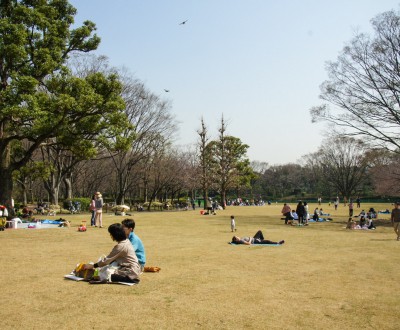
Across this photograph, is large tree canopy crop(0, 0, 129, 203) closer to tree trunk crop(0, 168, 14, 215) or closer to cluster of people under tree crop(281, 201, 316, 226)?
tree trunk crop(0, 168, 14, 215)

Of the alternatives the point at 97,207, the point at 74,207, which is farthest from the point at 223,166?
the point at 97,207

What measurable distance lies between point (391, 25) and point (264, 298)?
21857 millimetres

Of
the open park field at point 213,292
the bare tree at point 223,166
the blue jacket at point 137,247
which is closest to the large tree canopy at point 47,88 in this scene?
the open park field at point 213,292

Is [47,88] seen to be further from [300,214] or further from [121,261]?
[300,214]

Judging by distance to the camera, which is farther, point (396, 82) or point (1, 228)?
point (396, 82)

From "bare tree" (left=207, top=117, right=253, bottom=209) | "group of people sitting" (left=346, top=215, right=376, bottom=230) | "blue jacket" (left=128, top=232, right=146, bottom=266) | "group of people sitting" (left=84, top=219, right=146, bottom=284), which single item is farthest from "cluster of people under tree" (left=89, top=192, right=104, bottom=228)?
"bare tree" (left=207, top=117, right=253, bottom=209)

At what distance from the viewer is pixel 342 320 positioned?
4.80 meters

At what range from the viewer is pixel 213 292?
609 cm

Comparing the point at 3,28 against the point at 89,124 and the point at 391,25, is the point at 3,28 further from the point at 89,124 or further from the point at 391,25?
the point at 391,25

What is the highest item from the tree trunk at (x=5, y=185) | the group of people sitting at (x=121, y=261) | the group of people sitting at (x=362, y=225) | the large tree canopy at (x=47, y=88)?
the large tree canopy at (x=47, y=88)

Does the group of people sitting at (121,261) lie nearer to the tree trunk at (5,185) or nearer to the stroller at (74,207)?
the tree trunk at (5,185)

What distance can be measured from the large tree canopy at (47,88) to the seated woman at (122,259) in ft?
35.0

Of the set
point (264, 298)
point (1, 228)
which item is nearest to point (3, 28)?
point (1, 228)

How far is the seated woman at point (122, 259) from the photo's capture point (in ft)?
21.7
